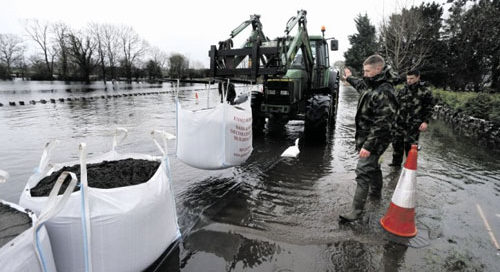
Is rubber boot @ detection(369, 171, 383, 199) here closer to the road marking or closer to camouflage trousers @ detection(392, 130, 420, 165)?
the road marking

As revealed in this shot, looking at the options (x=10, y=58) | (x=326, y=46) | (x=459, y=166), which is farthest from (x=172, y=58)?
(x=459, y=166)

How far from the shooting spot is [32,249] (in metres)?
1.30

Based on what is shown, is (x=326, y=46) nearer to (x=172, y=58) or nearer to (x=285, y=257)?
(x=285, y=257)

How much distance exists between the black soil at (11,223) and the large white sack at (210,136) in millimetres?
1933

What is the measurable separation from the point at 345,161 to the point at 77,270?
4.55 meters

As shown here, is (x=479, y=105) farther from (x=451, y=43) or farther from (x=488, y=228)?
(x=451, y=43)

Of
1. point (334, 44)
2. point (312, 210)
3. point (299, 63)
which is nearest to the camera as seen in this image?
point (312, 210)

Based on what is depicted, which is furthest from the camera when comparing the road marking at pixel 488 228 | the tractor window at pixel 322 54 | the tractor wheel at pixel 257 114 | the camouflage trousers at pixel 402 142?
the tractor window at pixel 322 54

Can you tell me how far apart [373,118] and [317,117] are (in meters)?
2.89

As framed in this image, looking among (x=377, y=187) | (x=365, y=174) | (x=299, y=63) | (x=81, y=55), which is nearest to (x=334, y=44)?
(x=299, y=63)

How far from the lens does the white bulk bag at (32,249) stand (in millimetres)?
1198

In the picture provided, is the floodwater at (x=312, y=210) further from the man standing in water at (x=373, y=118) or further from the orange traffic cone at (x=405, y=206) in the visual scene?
the man standing in water at (x=373, y=118)

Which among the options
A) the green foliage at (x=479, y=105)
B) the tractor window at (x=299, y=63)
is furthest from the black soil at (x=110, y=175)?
the green foliage at (x=479, y=105)

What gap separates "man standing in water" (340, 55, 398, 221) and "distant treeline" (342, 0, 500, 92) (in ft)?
47.2
